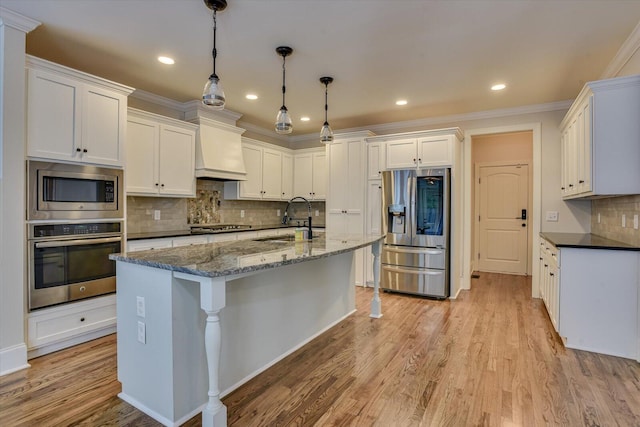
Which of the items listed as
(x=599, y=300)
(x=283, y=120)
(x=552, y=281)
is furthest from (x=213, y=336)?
(x=552, y=281)

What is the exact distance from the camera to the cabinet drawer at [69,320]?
2.61m

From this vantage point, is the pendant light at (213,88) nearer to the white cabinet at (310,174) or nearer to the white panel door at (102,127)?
the white panel door at (102,127)

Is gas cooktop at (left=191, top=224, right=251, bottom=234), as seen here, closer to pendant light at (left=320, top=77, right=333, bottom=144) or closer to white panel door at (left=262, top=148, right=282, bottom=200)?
white panel door at (left=262, top=148, right=282, bottom=200)

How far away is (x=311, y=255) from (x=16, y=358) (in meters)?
2.30

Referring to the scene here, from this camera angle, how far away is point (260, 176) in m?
5.34

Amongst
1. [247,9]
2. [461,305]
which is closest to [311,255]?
[247,9]

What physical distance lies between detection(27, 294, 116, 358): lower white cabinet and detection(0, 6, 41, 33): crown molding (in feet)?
6.89

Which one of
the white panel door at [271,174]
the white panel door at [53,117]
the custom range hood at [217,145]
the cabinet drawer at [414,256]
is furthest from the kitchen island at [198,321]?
the white panel door at [271,174]

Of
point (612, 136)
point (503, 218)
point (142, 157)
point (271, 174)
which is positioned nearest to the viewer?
point (612, 136)

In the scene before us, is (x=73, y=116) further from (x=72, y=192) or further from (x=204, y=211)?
(x=204, y=211)

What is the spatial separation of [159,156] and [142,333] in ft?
8.09

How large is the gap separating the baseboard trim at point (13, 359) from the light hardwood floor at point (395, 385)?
65mm

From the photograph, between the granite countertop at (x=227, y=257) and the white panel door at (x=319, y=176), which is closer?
the granite countertop at (x=227, y=257)

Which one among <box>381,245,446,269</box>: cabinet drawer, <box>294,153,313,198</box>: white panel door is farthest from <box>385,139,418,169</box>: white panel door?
<box>294,153,313,198</box>: white panel door
